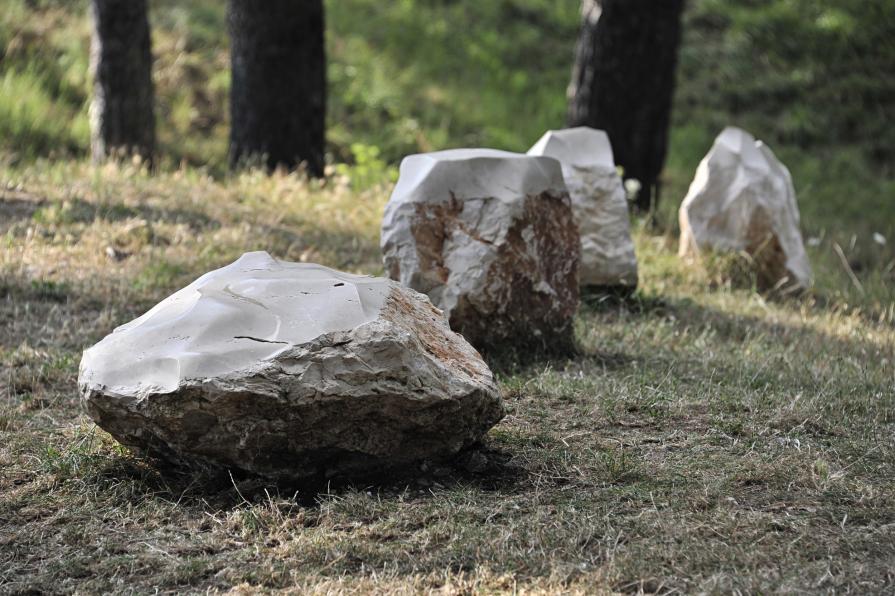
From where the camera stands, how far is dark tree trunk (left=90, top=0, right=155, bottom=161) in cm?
874

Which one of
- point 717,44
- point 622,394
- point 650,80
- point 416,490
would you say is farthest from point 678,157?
point 416,490

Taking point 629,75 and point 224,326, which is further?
point 629,75

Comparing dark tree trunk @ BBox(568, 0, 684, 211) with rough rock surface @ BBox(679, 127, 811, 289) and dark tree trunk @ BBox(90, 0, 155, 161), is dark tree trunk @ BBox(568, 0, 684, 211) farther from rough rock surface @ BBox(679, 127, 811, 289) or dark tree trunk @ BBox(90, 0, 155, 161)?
dark tree trunk @ BBox(90, 0, 155, 161)

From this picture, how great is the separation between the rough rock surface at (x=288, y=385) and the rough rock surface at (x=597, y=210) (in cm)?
275

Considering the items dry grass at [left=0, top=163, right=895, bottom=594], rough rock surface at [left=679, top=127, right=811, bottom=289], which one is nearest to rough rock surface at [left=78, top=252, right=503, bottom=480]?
dry grass at [left=0, top=163, right=895, bottom=594]

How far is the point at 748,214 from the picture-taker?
23.3ft

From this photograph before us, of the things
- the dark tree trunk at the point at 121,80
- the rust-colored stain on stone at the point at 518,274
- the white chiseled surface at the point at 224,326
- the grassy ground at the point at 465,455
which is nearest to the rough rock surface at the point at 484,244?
the rust-colored stain on stone at the point at 518,274

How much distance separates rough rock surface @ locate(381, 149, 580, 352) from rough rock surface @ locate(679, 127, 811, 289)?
7.39ft

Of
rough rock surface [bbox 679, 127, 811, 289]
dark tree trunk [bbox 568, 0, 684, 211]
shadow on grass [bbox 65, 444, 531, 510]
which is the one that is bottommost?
shadow on grass [bbox 65, 444, 531, 510]

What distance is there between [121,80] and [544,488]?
6469 mm

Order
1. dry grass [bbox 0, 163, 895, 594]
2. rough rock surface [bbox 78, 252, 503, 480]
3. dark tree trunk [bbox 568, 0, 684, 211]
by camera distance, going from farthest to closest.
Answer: dark tree trunk [bbox 568, 0, 684, 211]
rough rock surface [bbox 78, 252, 503, 480]
dry grass [bbox 0, 163, 895, 594]

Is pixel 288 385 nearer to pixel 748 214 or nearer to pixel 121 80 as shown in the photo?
pixel 748 214

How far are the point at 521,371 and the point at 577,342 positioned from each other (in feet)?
1.68

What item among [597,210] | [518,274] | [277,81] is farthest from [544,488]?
[277,81]
